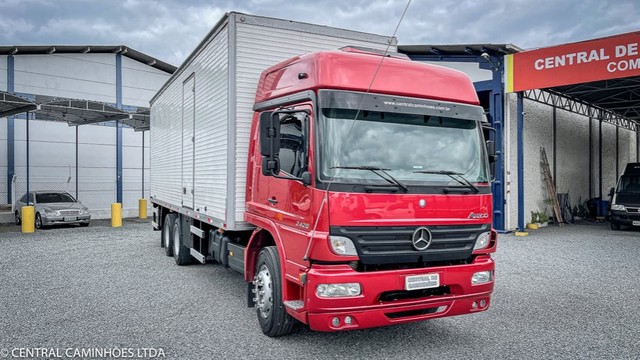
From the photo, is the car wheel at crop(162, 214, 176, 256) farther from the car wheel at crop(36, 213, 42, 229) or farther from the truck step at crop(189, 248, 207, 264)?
the car wheel at crop(36, 213, 42, 229)

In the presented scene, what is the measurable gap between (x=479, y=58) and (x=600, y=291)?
32.2ft

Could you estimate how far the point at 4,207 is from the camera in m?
18.4

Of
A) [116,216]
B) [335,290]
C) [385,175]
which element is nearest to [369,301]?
[335,290]

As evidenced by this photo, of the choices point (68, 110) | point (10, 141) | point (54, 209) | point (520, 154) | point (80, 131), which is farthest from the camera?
point (80, 131)

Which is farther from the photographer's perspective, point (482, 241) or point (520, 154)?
point (520, 154)

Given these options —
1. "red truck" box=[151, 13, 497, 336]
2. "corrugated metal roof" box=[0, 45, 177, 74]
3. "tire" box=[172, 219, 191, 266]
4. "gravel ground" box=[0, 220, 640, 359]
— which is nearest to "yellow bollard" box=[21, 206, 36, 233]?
"gravel ground" box=[0, 220, 640, 359]

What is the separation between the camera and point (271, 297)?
4781mm

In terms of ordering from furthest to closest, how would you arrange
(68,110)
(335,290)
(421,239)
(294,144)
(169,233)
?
(68,110)
(169,233)
(294,144)
(421,239)
(335,290)

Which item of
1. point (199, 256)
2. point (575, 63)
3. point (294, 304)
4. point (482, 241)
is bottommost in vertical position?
point (199, 256)

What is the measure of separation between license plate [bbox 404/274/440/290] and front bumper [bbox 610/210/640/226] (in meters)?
13.7

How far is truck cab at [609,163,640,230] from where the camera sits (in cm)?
1484

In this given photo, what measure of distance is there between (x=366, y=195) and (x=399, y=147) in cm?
64

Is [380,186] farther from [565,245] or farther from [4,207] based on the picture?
[4,207]

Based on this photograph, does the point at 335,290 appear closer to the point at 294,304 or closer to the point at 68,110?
the point at 294,304
